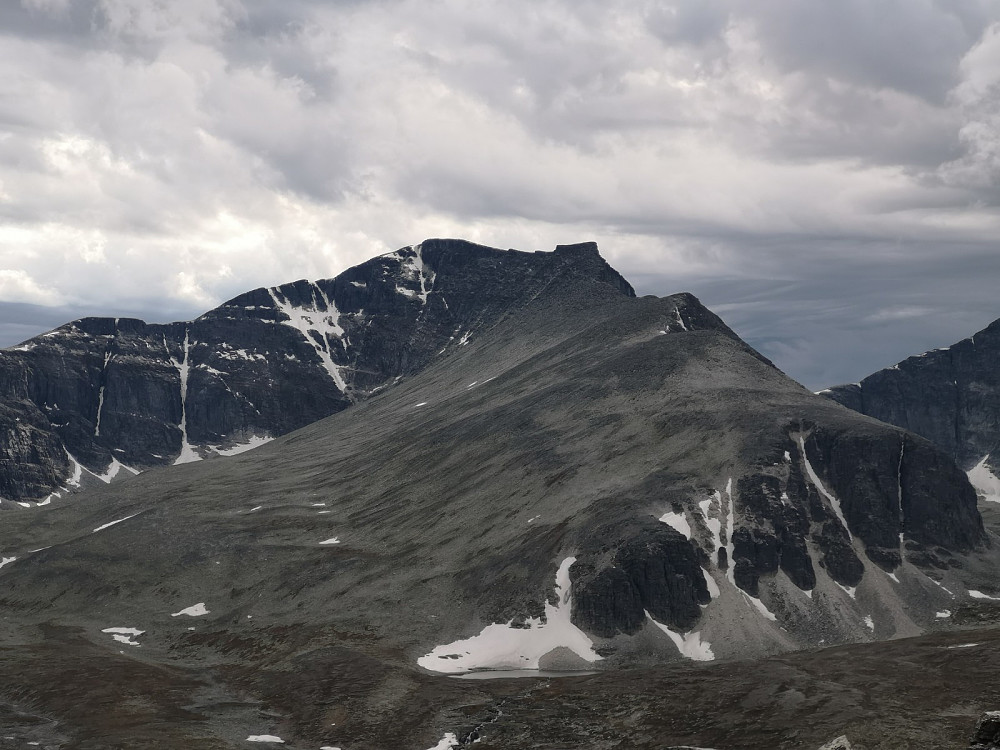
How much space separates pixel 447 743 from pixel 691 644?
57.7m

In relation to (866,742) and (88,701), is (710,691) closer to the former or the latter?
(866,742)

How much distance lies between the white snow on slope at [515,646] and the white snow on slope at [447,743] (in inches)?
1280

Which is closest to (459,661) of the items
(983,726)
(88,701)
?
(88,701)

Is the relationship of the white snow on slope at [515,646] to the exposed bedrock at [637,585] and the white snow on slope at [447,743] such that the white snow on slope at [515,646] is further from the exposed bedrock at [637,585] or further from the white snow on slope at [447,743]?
the white snow on slope at [447,743]

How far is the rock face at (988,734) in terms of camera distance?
70250 millimetres

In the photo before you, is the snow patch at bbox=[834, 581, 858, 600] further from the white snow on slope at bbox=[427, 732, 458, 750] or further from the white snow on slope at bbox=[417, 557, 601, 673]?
the white snow on slope at bbox=[427, 732, 458, 750]

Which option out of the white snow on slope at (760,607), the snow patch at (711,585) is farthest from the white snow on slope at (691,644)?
the white snow on slope at (760,607)

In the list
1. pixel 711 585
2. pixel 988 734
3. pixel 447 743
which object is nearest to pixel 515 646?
pixel 711 585

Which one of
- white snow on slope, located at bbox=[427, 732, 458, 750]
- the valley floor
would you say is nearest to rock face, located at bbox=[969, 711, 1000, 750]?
the valley floor

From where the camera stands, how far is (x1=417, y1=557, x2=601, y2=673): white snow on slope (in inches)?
6654

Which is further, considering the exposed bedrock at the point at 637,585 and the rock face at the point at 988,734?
the exposed bedrock at the point at 637,585

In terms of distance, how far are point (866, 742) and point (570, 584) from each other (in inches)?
2981

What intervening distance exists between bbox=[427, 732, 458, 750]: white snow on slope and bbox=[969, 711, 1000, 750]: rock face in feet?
243

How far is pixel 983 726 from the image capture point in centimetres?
7100
